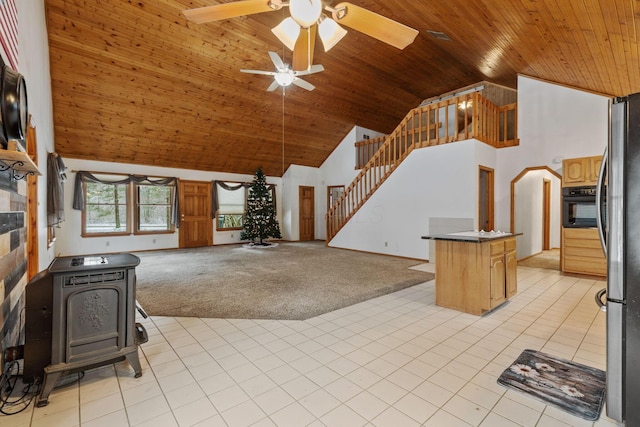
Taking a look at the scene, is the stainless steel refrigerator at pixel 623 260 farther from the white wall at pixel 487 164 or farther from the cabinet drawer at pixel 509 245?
the white wall at pixel 487 164

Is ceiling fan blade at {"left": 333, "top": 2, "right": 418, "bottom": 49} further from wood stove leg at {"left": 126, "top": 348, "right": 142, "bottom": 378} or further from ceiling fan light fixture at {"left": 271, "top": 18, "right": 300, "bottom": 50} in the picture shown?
wood stove leg at {"left": 126, "top": 348, "right": 142, "bottom": 378}

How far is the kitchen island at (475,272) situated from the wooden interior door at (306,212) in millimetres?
7413

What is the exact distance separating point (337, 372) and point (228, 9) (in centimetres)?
322

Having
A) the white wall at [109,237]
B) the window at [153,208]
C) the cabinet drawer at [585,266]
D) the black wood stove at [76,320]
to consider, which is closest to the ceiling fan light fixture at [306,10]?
the black wood stove at [76,320]

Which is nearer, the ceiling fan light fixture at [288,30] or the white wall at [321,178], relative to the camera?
the ceiling fan light fixture at [288,30]

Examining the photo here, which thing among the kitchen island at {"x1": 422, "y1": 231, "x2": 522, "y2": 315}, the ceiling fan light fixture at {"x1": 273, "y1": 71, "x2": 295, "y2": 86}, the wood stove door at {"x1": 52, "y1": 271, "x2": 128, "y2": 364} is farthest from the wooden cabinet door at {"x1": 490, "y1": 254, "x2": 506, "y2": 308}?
the ceiling fan light fixture at {"x1": 273, "y1": 71, "x2": 295, "y2": 86}

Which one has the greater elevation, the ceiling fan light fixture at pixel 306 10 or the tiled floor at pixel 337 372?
the ceiling fan light fixture at pixel 306 10

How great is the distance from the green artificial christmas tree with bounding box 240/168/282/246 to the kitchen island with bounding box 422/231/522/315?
255 inches

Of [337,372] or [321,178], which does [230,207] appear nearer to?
[321,178]

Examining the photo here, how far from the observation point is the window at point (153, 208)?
824 cm

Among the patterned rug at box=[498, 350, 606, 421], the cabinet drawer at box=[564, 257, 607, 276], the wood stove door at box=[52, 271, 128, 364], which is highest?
the wood stove door at box=[52, 271, 128, 364]

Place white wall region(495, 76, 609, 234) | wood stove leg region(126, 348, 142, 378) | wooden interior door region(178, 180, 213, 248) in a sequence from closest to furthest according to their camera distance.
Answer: wood stove leg region(126, 348, 142, 378) → white wall region(495, 76, 609, 234) → wooden interior door region(178, 180, 213, 248)

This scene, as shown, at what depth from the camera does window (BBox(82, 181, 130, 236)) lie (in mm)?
7539

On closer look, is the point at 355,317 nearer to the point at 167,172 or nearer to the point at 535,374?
the point at 535,374
